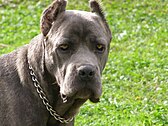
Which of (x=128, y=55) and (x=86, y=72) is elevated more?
(x=86, y=72)

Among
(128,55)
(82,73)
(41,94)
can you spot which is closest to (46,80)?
(41,94)

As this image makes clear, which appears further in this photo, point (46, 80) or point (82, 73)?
point (46, 80)

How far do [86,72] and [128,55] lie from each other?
5.18m

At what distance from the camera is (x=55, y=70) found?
19.2 ft

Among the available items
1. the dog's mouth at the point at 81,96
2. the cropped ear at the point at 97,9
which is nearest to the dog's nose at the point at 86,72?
the dog's mouth at the point at 81,96

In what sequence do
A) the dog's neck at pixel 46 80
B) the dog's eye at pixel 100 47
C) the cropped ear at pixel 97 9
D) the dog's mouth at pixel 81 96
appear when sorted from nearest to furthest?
the dog's mouth at pixel 81 96
the dog's eye at pixel 100 47
the dog's neck at pixel 46 80
the cropped ear at pixel 97 9

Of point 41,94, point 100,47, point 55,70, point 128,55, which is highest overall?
point 100,47

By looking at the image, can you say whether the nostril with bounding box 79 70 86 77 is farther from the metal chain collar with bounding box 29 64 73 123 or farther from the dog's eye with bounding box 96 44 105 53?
the metal chain collar with bounding box 29 64 73 123

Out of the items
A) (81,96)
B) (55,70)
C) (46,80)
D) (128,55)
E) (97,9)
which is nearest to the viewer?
(81,96)

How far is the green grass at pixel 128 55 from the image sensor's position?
8.12 m

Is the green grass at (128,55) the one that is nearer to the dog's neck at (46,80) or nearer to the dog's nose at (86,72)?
the dog's neck at (46,80)

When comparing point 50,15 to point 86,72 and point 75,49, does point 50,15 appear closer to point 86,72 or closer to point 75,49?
point 75,49

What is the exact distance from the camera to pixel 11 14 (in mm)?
13703

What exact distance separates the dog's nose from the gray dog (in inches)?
0.7
